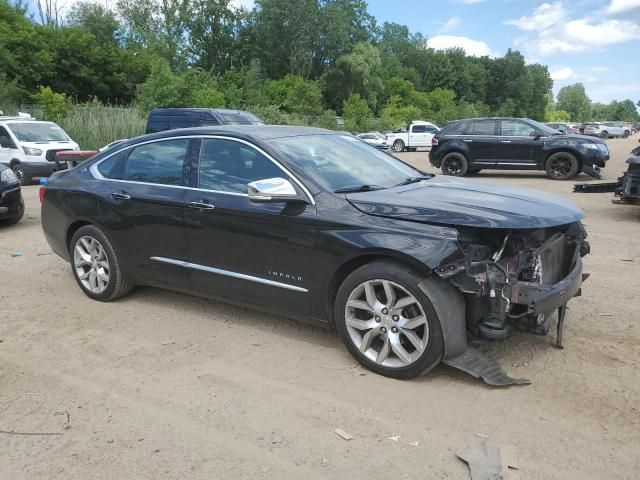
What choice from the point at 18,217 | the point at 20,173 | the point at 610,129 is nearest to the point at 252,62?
the point at 610,129

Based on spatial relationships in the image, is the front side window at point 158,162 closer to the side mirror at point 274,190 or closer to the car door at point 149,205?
the car door at point 149,205

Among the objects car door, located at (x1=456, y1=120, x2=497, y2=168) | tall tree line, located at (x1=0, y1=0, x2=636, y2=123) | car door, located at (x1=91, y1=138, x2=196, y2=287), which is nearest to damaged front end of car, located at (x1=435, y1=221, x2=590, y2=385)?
car door, located at (x1=91, y1=138, x2=196, y2=287)

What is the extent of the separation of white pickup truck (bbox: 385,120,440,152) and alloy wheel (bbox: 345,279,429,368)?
1273 inches

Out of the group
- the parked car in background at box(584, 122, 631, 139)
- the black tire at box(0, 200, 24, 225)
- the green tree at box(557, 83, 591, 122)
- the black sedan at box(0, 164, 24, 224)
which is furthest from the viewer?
the green tree at box(557, 83, 591, 122)

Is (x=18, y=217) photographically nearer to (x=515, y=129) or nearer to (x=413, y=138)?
(x=515, y=129)

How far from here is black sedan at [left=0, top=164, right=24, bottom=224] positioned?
8750 mm

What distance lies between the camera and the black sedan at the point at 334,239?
3473 millimetres

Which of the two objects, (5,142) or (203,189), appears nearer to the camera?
(203,189)

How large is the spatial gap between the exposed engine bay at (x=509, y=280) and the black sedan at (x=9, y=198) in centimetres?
774

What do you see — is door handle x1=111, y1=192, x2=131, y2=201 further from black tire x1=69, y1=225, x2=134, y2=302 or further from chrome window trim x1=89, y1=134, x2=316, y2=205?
black tire x1=69, y1=225, x2=134, y2=302

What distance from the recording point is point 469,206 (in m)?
3.63

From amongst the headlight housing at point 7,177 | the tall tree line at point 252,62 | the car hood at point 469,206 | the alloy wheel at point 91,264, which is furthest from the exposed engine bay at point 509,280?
the tall tree line at point 252,62

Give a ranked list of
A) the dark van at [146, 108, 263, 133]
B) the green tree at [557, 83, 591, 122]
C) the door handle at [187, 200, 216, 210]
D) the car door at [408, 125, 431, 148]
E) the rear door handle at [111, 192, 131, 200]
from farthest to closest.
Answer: the green tree at [557, 83, 591, 122], the car door at [408, 125, 431, 148], the dark van at [146, 108, 263, 133], the rear door handle at [111, 192, 131, 200], the door handle at [187, 200, 216, 210]

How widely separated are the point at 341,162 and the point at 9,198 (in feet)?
21.8
